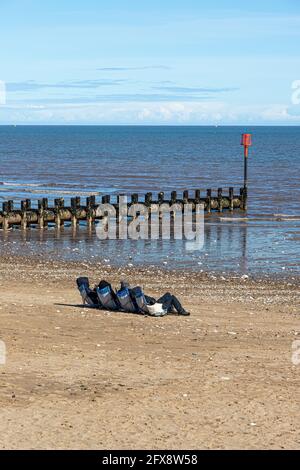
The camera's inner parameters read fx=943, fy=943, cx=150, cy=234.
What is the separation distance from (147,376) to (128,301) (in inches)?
194

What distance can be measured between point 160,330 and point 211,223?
27.1 meters

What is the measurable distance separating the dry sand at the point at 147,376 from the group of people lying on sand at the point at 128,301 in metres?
0.28

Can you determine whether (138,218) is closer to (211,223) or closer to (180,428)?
(211,223)

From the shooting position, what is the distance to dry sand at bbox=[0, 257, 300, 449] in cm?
1148

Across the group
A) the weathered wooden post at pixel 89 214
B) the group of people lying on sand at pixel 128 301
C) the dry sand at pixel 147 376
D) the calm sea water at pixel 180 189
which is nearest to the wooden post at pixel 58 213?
the calm sea water at pixel 180 189

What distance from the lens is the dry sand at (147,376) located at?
11.5 meters

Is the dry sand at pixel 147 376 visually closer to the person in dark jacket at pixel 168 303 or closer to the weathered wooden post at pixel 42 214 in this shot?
the person in dark jacket at pixel 168 303

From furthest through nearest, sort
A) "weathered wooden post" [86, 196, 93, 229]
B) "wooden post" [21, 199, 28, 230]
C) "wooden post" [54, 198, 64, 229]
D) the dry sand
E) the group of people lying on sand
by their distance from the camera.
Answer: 1. "weathered wooden post" [86, 196, 93, 229]
2. "wooden post" [54, 198, 64, 229]
3. "wooden post" [21, 199, 28, 230]
4. the group of people lying on sand
5. the dry sand

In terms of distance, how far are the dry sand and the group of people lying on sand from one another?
277 mm

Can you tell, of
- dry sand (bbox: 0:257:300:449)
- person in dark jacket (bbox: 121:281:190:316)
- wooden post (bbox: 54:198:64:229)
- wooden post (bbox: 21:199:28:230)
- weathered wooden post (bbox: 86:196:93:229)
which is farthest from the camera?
weathered wooden post (bbox: 86:196:93:229)

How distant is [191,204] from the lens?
161 feet

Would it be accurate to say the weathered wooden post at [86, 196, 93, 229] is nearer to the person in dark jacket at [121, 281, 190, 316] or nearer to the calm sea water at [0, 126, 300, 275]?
the calm sea water at [0, 126, 300, 275]

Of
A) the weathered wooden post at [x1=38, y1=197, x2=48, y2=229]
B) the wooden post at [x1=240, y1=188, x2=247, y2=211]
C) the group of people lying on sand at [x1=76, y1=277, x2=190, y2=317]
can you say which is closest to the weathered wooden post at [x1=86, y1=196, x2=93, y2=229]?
the weathered wooden post at [x1=38, y1=197, x2=48, y2=229]
